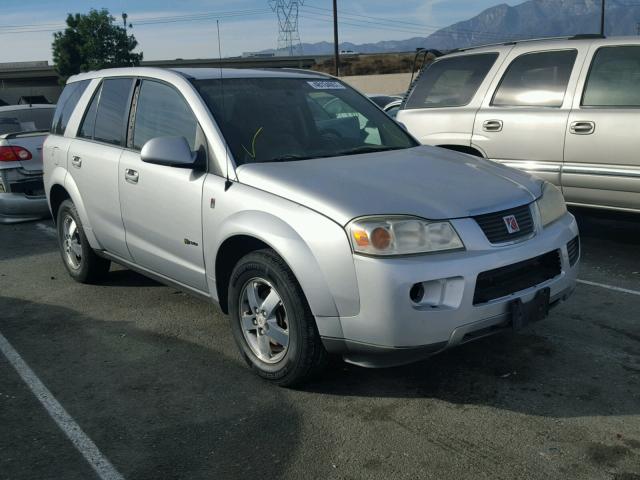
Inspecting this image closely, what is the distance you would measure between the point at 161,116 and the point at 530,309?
274 cm

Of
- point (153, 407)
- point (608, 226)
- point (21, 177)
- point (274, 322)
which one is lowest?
point (608, 226)

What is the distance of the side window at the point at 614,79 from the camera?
600cm

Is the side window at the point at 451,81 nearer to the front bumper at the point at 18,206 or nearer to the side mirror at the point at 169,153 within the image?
the side mirror at the point at 169,153

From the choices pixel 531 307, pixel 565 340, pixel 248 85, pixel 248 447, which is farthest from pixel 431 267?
pixel 248 85

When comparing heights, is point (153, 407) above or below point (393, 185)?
below

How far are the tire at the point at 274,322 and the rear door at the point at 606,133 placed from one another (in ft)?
11.8

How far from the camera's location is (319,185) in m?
3.67

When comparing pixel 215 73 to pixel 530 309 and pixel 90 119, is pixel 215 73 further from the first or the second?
pixel 530 309

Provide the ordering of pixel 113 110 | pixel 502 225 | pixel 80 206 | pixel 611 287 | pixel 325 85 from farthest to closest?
pixel 80 206, pixel 611 287, pixel 113 110, pixel 325 85, pixel 502 225

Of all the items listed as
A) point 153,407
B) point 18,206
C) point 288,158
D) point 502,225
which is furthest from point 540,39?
point 18,206

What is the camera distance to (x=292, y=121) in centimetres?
452

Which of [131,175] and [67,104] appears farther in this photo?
[67,104]

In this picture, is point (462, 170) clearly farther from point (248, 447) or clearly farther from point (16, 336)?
point (16, 336)

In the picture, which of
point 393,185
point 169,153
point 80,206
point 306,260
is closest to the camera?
point 306,260
